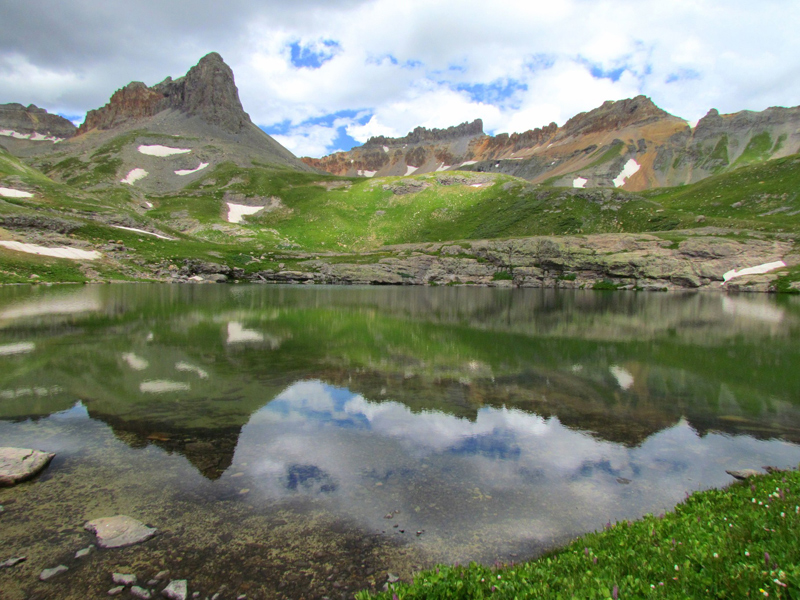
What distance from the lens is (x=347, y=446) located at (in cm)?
1175

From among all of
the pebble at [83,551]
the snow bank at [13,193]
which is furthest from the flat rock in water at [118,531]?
the snow bank at [13,193]

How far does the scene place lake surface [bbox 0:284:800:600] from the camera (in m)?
7.23

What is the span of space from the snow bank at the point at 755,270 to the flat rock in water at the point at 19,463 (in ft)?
398

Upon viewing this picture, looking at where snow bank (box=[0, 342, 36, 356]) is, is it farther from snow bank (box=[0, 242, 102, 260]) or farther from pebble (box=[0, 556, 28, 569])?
snow bank (box=[0, 242, 102, 260])

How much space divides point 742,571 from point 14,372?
24.8m

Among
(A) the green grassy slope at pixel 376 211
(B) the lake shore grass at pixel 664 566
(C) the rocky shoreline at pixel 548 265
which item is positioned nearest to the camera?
(B) the lake shore grass at pixel 664 566

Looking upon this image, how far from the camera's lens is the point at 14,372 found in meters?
17.7

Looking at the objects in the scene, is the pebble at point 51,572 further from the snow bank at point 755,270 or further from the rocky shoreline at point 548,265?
the snow bank at point 755,270

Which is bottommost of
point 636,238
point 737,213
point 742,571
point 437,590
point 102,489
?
point 102,489

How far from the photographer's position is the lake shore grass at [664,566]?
4.86 meters

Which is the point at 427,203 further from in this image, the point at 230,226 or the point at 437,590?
the point at 437,590

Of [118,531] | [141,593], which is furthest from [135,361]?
[141,593]

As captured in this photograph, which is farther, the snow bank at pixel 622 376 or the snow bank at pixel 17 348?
the snow bank at pixel 17 348

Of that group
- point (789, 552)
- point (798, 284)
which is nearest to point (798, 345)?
point (789, 552)
